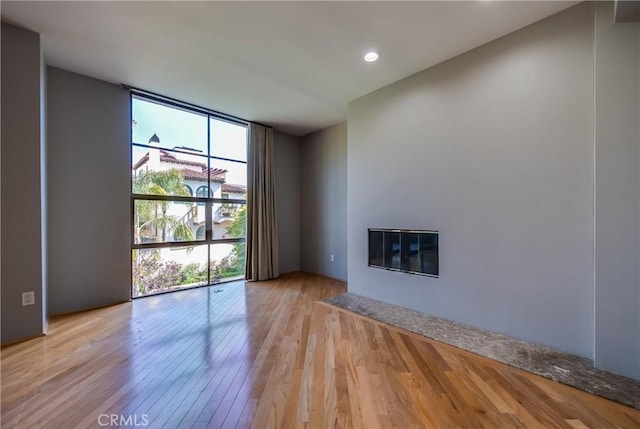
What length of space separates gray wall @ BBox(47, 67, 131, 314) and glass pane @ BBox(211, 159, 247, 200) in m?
1.29

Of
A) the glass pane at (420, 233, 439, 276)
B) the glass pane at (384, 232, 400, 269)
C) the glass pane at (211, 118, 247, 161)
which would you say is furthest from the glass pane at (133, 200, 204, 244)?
the glass pane at (420, 233, 439, 276)

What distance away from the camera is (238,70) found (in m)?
3.11

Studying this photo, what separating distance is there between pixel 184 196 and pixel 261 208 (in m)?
1.34

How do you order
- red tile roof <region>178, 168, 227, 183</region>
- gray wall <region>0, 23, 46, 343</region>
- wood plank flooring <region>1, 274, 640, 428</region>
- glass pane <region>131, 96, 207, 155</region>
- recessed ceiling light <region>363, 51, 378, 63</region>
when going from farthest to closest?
red tile roof <region>178, 168, 227, 183</region> → glass pane <region>131, 96, 207, 155</region> → recessed ceiling light <region>363, 51, 378, 63</region> → gray wall <region>0, 23, 46, 343</region> → wood plank flooring <region>1, 274, 640, 428</region>

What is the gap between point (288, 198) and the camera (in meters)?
5.64

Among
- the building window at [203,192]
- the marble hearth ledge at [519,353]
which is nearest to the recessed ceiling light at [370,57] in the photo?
the marble hearth ledge at [519,353]

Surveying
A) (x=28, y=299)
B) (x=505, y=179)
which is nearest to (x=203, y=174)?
(x=28, y=299)

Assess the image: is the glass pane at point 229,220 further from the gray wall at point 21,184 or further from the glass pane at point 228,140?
the gray wall at point 21,184

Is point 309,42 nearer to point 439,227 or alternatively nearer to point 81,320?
point 439,227

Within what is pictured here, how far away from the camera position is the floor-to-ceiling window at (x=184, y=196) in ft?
12.4

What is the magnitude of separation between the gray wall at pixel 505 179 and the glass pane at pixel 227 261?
2765mm

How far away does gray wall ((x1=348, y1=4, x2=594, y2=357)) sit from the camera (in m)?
2.15

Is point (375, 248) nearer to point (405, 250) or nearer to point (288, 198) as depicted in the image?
point (405, 250)

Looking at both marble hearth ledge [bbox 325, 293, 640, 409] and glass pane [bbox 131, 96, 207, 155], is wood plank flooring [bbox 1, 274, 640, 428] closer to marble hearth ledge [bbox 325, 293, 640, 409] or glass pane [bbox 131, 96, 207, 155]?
marble hearth ledge [bbox 325, 293, 640, 409]
